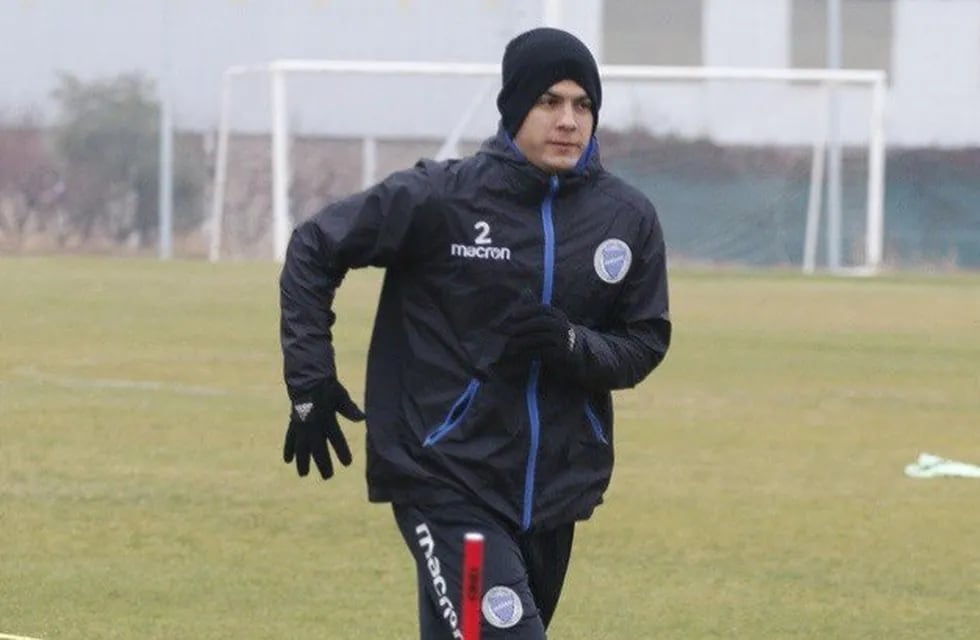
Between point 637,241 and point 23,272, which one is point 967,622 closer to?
point 637,241

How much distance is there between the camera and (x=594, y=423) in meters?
6.21

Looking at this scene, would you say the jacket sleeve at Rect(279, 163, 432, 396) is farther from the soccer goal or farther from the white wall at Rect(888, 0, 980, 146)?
the white wall at Rect(888, 0, 980, 146)

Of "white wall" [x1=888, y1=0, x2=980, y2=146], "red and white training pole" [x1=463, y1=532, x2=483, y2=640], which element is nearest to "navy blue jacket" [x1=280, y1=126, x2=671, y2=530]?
"red and white training pole" [x1=463, y1=532, x2=483, y2=640]

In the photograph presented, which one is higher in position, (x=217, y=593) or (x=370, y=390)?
(x=370, y=390)

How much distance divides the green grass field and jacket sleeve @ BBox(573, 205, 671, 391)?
114 inches

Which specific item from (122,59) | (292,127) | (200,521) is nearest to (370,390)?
(200,521)

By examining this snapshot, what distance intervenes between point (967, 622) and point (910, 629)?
0.81 feet

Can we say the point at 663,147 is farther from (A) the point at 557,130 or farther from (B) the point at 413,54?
(A) the point at 557,130

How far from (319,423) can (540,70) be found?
3.09 feet

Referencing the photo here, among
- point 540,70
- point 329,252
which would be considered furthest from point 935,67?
point 329,252

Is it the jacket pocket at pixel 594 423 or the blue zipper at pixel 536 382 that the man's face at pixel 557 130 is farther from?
the jacket pocket at pixel 594 423

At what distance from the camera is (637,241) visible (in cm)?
619

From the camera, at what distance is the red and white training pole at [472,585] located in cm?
527

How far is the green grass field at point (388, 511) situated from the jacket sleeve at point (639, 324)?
2.88 meters
